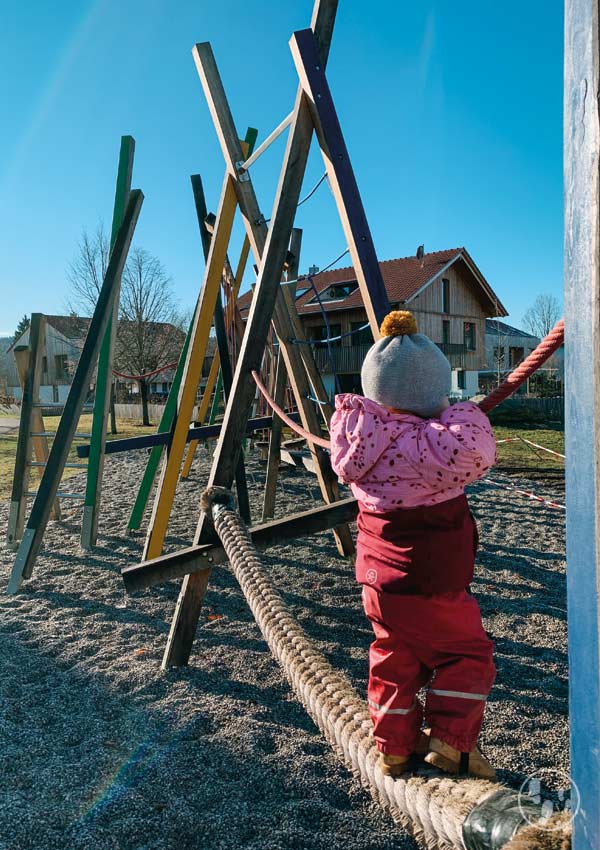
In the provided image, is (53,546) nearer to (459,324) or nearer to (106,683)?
(106,683)

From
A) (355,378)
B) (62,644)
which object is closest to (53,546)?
(62,644)

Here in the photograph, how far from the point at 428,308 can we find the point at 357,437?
1007 inches

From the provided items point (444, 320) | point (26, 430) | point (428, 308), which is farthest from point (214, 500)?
point (444, 320)

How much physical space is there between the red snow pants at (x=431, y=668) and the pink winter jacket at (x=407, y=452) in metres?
0.30

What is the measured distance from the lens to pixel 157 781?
2.24 m

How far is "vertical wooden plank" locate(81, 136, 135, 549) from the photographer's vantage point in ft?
17.1

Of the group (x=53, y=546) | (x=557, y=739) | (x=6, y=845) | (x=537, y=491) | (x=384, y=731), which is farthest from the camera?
(x=537, y=491)

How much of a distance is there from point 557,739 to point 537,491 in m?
6.04

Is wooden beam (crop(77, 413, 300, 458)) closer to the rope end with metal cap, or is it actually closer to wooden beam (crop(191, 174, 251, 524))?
wooden beam (crop(191, 174, 251, 524))

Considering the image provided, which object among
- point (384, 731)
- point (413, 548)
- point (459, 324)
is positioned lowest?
point (384, 731)

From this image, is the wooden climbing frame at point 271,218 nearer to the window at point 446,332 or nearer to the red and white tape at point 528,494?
the red and white tape at point 528,494

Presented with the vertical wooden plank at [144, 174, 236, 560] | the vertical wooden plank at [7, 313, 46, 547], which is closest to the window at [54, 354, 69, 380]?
the vertical wooden plank at [7, 313, 46, 547]

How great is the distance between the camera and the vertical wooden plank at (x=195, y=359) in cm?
376

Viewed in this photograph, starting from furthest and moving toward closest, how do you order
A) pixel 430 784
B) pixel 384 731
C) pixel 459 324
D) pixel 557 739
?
pixel 459 324 → pixel 557 739 → pixel 384 731 → pixel 430 784
